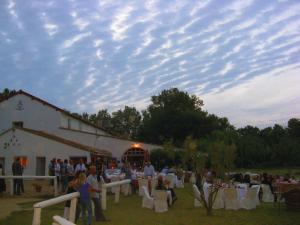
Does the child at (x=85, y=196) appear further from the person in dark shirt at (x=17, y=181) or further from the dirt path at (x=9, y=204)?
the person in dark shirt at (x=17, y=181)

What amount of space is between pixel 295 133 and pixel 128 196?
60.3 metres

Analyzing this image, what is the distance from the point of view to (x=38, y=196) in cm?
2314

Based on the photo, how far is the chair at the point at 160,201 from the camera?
17266mm

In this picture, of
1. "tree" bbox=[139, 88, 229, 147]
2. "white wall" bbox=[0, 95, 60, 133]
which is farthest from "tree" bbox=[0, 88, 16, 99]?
"tree" bbox=[139, 88, 229, 147]

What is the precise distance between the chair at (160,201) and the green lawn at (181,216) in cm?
26

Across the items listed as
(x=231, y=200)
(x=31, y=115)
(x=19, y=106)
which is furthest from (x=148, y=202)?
(x=19, y=106)

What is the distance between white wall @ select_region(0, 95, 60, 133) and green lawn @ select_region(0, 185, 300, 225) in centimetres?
2806

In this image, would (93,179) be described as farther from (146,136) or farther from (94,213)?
(146,136)

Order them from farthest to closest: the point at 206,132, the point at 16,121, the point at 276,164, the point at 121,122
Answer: the point at 121,122 < the point at 206,132 < the point at 276,164 < the point at 16,121

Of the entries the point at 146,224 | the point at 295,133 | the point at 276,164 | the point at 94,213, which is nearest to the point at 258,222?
the point at 146,224

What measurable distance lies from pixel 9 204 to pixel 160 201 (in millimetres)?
6686

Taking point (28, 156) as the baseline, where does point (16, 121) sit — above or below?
above

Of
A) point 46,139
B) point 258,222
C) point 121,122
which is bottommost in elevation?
point 258,222

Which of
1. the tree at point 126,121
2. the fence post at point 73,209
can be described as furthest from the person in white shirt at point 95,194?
the tree at point 126,121
